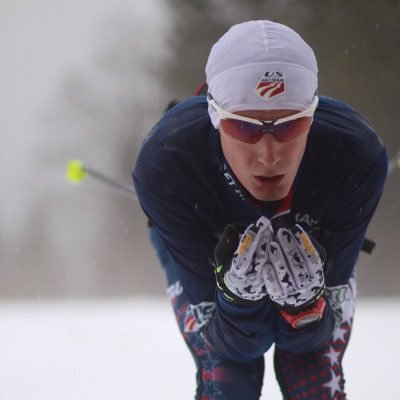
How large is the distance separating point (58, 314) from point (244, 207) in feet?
6.04

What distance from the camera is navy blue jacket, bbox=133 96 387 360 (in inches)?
42.2

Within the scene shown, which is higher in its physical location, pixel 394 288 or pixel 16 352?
pixel 394 288

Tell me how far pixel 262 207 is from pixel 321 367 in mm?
331

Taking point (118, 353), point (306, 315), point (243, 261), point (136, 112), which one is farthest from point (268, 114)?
point (136, 112)

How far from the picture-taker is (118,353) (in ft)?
7.49

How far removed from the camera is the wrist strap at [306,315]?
1.05m

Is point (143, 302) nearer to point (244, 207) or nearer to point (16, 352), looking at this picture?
point (16, 352)

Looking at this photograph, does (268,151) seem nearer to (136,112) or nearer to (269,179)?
(269,179)

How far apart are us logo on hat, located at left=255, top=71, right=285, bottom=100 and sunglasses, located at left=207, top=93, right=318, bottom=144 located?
0.03m

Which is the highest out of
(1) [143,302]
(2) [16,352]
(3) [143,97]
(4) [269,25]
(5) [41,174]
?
(3) [143,97]

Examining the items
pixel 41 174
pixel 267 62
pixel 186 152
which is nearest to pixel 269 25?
pixel 267 62

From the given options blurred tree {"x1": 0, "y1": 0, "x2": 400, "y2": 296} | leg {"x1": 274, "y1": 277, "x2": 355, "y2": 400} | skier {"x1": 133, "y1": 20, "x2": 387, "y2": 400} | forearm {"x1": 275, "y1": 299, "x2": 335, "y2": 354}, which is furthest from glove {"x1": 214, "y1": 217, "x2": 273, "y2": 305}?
blurred tree {"x1": 0, "y1": 0, "x2": 400, "y2": 296}

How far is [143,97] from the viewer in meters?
3.77

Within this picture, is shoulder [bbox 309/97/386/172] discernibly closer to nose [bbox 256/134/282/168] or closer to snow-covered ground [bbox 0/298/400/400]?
nose [bbox 256/134/282/168]
